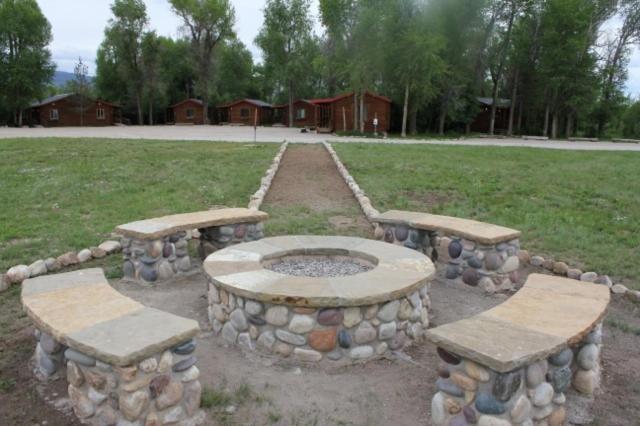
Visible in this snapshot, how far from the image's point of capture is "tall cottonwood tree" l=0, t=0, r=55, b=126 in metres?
34.5

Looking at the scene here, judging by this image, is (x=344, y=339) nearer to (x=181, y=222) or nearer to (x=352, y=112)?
(x=181, y=222)

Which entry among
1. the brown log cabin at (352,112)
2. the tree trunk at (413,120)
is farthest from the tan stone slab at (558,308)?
the tree trunk at (413,120)

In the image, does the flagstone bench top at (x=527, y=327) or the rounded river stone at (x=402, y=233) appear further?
the rounded river stone at (x=402, y=233)

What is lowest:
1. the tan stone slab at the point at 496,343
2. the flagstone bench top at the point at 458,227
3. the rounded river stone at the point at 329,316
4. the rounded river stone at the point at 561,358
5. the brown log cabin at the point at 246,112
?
the rounded river stone at the point at 329,316

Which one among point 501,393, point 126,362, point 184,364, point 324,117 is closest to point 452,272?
point 501,393

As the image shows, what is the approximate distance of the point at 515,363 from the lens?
7.44 feet

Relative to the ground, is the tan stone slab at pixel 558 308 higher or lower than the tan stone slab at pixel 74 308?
higher

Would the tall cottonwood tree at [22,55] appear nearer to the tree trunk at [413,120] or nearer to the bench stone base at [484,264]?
the tree trunk at [413,120]

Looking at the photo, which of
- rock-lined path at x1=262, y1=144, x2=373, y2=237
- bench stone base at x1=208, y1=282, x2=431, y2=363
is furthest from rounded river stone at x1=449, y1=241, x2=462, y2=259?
rock-lined path at x1=262, y1=144, x2=373, y2=237

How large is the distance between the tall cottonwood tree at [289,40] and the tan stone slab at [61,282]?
3856cm

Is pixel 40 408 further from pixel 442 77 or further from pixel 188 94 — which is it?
pixel 188 94

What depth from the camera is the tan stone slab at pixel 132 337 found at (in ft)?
7.78

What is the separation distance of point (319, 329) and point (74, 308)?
154cm

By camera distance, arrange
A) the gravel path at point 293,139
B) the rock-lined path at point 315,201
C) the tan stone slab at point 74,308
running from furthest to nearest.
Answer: the gravel path at point 293,139
the rock-lined path at point 315,201
the tan stone slab at point 74,308
